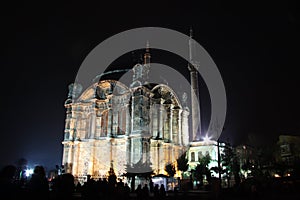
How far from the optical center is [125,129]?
44.2m

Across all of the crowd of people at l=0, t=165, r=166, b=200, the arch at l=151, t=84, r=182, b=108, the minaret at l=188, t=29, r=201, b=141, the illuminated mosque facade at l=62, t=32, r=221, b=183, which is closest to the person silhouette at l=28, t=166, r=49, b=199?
the crowd of people at l=0, t=165, r=166, b=200

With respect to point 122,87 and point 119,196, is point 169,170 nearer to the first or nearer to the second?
point 122,87

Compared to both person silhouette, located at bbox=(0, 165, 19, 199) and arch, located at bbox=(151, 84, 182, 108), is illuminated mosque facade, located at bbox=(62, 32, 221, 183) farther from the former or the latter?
person silhouette, located at bbox=(0, 165, 19, 199)

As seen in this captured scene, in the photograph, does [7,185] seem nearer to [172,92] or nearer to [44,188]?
[44,188]

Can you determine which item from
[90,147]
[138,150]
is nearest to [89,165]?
[90,147]

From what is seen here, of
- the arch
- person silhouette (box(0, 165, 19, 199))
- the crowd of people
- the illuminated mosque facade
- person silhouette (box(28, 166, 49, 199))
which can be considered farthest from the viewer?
the arch

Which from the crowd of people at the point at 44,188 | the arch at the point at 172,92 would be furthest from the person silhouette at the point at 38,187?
the arch at the point at 172,92

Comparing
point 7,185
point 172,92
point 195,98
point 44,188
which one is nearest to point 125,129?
point 172,92

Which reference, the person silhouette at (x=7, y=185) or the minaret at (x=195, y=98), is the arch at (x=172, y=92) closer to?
the minaret at (x=195, y=98)

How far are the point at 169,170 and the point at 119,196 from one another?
26431mm

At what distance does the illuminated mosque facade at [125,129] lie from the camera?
41438 millimetres

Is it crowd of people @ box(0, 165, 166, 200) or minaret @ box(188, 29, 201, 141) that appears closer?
crowd of people @ box(0, 165, 166, 200)

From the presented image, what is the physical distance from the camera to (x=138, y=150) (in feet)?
131

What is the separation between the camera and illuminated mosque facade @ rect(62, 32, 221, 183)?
136 feet
